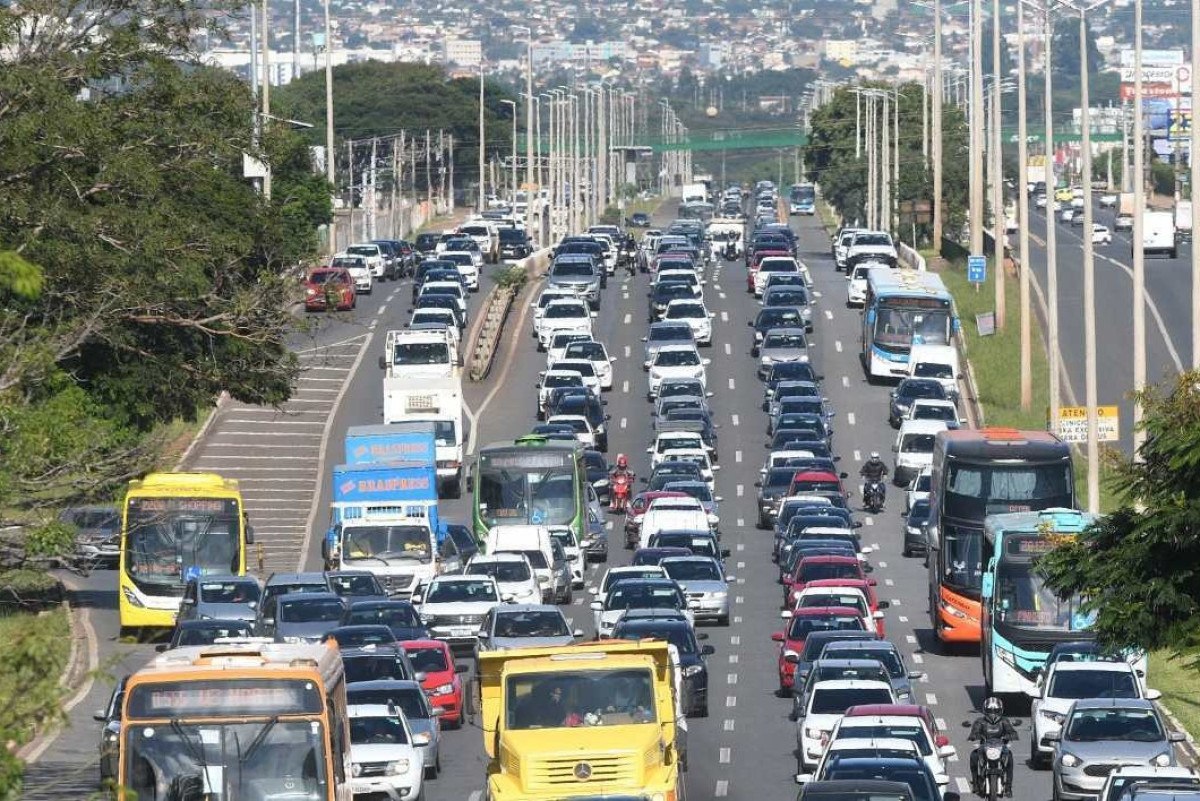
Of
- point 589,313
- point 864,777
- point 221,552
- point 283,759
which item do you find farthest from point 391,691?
point 589,313

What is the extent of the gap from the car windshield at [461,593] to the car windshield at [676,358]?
1217 inches

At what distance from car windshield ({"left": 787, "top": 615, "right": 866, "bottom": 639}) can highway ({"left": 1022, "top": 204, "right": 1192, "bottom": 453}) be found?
2398 cm

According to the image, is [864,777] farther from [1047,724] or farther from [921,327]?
[921,327]

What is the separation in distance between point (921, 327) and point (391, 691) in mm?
45608

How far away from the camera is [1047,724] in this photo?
34.8m

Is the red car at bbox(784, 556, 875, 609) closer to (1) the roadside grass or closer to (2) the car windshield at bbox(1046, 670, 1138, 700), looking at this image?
(2) the car windshield at bbox(1046, 670, 1138, 700)

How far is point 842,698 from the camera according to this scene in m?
34.3

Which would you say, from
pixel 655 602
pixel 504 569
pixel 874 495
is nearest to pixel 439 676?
pixel 655 602

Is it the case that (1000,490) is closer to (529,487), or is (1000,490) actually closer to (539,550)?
(539,550)

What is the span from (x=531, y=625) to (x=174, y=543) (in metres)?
10.1

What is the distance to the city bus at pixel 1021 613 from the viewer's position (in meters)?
39.5

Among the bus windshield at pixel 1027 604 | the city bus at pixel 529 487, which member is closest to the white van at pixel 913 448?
the city bus at pixel 529 487

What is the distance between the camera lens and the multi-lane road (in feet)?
113

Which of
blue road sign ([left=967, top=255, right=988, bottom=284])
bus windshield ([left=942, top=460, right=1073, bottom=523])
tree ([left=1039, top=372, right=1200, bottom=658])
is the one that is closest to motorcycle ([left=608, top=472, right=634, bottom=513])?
bus windshield ([left=942, top=460, right=1073, bottom=523])
